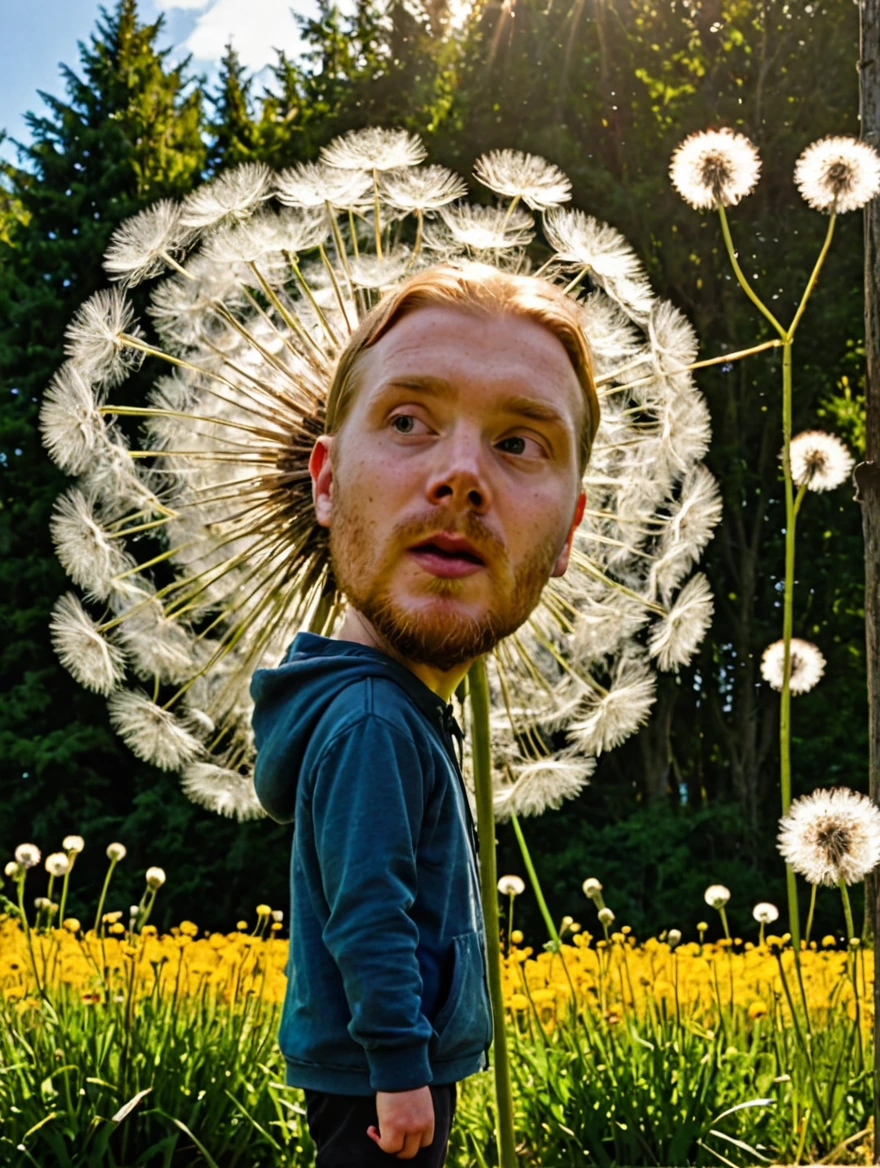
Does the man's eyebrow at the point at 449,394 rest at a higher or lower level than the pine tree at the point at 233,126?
lower

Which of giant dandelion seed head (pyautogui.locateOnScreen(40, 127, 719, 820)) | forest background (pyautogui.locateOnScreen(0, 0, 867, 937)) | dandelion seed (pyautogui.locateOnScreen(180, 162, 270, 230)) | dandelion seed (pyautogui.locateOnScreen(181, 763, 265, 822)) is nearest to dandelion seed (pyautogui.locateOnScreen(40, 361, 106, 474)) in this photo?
giant dandelion seed head (pyautogui.locateOnScreen(40, 127, 719, 820))

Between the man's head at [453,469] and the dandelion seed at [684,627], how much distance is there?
1.40 meters

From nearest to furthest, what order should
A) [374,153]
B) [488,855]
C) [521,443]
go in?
[521,443] → [488,855] → [374,153]

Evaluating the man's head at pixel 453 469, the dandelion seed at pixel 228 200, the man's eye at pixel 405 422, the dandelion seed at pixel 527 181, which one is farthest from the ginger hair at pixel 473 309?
the dandelion seed at pixel 228 200

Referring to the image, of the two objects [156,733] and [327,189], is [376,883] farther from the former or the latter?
[327,189]

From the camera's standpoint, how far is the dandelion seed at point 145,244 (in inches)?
128

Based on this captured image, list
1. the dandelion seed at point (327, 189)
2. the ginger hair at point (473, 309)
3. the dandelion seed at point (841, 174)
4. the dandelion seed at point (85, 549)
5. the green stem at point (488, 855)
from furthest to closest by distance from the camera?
the dandelion seed at point (85, 549) < the dandelion seed at point (327, 189) < the dandelion seed at point (841, 174) < the green stem at point (488, 855) < the ginger hair at point (473, 309)

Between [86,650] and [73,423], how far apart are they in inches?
22.6

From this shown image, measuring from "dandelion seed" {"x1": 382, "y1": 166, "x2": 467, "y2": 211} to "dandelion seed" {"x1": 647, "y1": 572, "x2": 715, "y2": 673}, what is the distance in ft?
3.62

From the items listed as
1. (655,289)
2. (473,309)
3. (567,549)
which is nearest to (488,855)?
(567,549)

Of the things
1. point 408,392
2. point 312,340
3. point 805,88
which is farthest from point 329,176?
point 805,88

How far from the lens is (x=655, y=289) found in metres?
9.22

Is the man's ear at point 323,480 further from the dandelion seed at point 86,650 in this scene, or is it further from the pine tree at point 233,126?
the pine tree at point 233,126

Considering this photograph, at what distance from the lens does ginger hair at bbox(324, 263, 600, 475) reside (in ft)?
6.15
